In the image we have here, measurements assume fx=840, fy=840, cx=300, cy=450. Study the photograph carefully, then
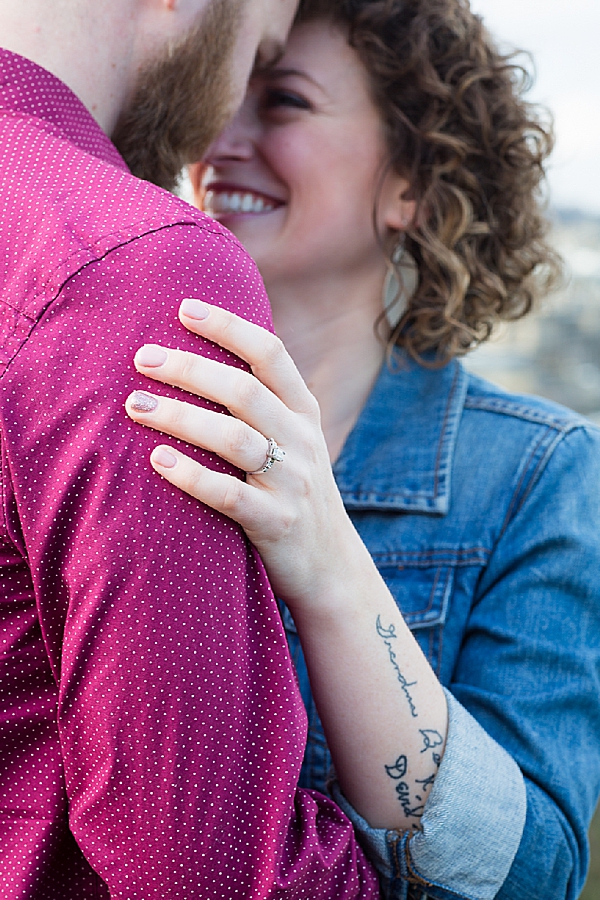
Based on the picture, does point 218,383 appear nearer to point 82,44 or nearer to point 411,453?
point 82,44

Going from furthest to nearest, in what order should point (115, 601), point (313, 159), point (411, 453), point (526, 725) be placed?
point (313, 159) < point (411, 453) < point (526, 725) < point (115, 601)

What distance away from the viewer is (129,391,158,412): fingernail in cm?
73

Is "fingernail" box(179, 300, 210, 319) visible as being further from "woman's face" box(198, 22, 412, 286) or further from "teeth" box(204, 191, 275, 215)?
"teeth" box(204, 191, 275, 215)

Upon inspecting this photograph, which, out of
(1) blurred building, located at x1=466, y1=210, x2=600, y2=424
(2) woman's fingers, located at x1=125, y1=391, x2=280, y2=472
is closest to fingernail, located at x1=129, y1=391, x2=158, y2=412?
(2) woman's fingers, located at x1=125, y1=391, x2=280, y2=472

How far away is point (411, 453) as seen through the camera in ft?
5.51

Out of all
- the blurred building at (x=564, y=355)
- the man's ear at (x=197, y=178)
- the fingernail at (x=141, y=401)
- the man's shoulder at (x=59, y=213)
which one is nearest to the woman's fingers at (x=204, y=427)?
the fingernail at (x=141, y=401)

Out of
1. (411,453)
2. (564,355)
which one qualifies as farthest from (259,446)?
(564,355)

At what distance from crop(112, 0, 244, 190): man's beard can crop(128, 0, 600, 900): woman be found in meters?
0.47

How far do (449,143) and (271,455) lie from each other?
1.27m

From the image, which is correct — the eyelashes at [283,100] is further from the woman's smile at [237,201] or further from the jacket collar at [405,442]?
the jacket collar at [405,442]

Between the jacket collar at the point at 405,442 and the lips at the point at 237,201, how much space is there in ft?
1.54

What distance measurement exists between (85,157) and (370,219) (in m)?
1.14

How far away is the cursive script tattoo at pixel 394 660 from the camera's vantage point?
40.7 inches

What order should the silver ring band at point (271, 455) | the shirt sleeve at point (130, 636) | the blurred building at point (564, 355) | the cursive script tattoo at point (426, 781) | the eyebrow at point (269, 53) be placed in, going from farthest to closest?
the blurred building at point (564, 355)
the eyebrow at point (269, 53)
the cursive script tattoo at point (426, 781)
the silver ring band at point (271, 455)
the shirt sleeve at point (130, 636)
